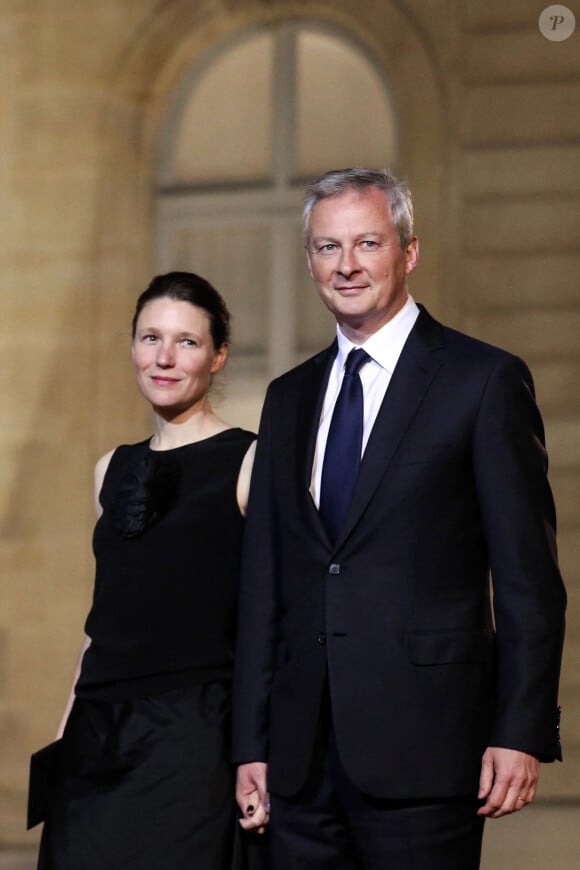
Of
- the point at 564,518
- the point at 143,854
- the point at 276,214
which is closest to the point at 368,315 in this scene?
the point at 143,854

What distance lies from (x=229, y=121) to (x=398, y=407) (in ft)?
14.0

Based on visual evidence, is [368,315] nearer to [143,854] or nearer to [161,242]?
[143,854]

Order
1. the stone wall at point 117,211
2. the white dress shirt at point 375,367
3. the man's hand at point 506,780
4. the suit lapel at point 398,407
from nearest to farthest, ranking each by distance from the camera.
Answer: the man's hand at point 506,780 < the suit lapel at point 398,407 < the white dress shirt at point 375,367 < the stone wall at point 117,211

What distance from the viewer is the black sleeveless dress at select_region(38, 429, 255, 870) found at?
8.13ft

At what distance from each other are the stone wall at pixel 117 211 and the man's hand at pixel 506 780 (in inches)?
135

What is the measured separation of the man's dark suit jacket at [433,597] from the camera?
220 centimetres

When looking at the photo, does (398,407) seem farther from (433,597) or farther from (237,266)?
(237,266)

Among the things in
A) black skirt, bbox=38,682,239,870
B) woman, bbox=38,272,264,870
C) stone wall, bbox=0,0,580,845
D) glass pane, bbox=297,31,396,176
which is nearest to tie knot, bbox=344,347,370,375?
woman, bbox=38,272,264,870

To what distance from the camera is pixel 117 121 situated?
6250 millimetres

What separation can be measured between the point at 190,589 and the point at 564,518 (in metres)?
3.03

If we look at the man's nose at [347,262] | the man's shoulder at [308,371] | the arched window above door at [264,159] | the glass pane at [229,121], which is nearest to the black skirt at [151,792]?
the man's shoulder at [308,371]

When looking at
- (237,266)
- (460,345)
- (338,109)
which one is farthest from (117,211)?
(460,345)

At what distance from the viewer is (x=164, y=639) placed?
8.41ft

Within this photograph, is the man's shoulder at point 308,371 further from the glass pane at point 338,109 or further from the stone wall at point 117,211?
the glass pane at point 338,109
